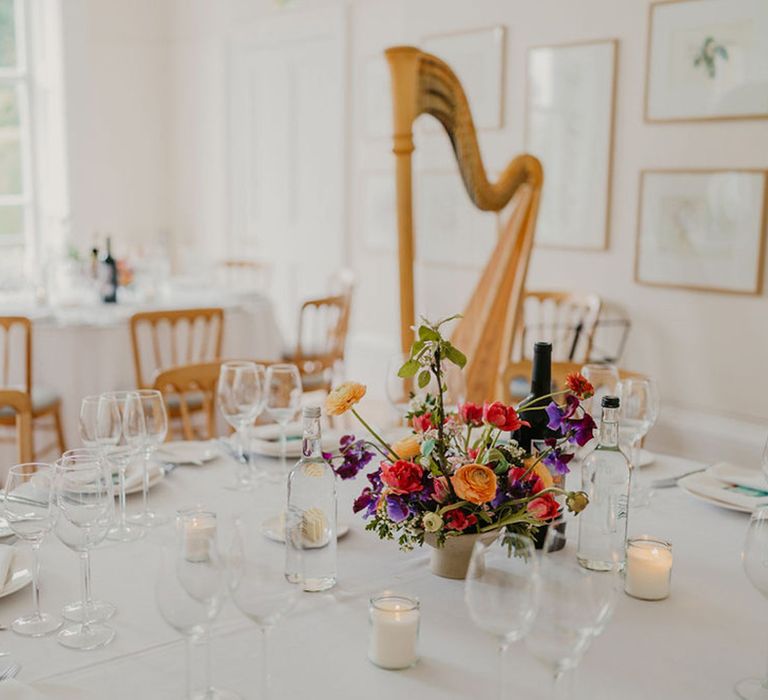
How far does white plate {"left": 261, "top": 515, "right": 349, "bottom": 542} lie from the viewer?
1490 mm

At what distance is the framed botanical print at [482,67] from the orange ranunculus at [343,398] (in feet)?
11.4

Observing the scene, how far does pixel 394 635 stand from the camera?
1.14m

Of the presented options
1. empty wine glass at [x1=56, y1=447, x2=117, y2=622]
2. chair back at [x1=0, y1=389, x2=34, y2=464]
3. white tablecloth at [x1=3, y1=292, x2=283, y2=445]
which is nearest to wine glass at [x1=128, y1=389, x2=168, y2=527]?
empty wine glass at [x1=56, y1=447, x2=117, y2=622]

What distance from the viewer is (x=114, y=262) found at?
4148 millimetres

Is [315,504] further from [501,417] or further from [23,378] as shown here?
[23,378]

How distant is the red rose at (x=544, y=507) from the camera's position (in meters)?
1.35

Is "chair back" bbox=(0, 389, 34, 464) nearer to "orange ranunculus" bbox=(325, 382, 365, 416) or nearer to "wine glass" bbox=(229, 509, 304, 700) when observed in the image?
"orange ranunculus" bbox=(325, 382, 365, 416)

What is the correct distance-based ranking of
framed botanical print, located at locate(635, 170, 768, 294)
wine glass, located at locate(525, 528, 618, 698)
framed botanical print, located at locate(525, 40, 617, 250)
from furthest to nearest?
framed botanical print, located at locate(525, 40, 617, 250) < framed botanical print, located at locate(635, 170, 768, 294) < wine glass, located at locate(525, 528, 618, 698)

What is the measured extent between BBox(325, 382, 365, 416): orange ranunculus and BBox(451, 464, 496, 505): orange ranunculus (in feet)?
0.65

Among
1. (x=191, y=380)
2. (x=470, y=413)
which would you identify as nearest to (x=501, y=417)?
(x=470, y=413)

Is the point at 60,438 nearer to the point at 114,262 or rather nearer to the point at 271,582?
the point at 114,262

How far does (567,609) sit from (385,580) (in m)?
0.51

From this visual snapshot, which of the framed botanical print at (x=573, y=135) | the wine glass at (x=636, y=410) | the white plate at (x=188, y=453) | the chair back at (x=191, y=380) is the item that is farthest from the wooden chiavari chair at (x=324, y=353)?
the wine glass at (x=636, y=410)

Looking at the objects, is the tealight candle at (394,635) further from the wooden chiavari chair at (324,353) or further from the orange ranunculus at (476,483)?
the wooden chiavari chair at (324,353)
